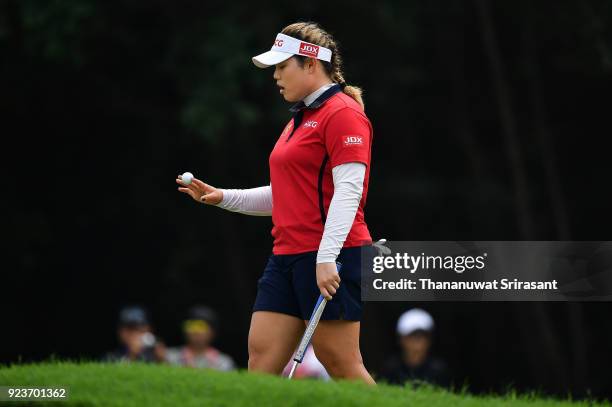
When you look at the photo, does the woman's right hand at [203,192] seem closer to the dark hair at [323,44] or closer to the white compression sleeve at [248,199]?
the white compression sleeve at [248,199]

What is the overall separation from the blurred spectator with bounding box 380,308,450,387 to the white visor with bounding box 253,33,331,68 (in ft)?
12.4

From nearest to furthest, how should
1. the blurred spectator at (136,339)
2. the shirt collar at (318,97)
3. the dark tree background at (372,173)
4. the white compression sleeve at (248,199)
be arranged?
1. the shirt collar at (318,97)
2. the white compression sleeve at (248,199)
3. the blurred spectator at (136,339)
4. the dark tree background at (372,173)

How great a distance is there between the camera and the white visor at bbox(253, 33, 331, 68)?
6855mm

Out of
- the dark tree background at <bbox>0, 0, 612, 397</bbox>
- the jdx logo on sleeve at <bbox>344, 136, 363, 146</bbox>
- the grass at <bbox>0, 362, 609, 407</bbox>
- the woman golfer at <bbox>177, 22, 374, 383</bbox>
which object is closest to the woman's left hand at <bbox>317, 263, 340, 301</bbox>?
the woman golfer at <bbox>177, 22, 374, 383</bbox>

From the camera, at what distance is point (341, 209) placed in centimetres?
646

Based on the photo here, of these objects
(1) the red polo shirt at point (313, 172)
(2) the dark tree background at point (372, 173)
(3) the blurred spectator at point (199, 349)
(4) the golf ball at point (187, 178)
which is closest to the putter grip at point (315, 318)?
(1) the red polo shirt at point (313, 172)

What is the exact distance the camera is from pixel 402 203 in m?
20.5

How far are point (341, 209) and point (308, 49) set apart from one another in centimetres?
94

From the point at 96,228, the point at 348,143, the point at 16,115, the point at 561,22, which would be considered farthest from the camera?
the point at 96,228

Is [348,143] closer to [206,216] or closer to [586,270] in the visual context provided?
[586,270]

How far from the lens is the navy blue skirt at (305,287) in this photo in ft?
21.5

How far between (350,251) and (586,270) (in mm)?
2209

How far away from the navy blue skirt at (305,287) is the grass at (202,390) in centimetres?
35

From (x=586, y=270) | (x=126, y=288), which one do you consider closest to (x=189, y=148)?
(x=126, y=288)
